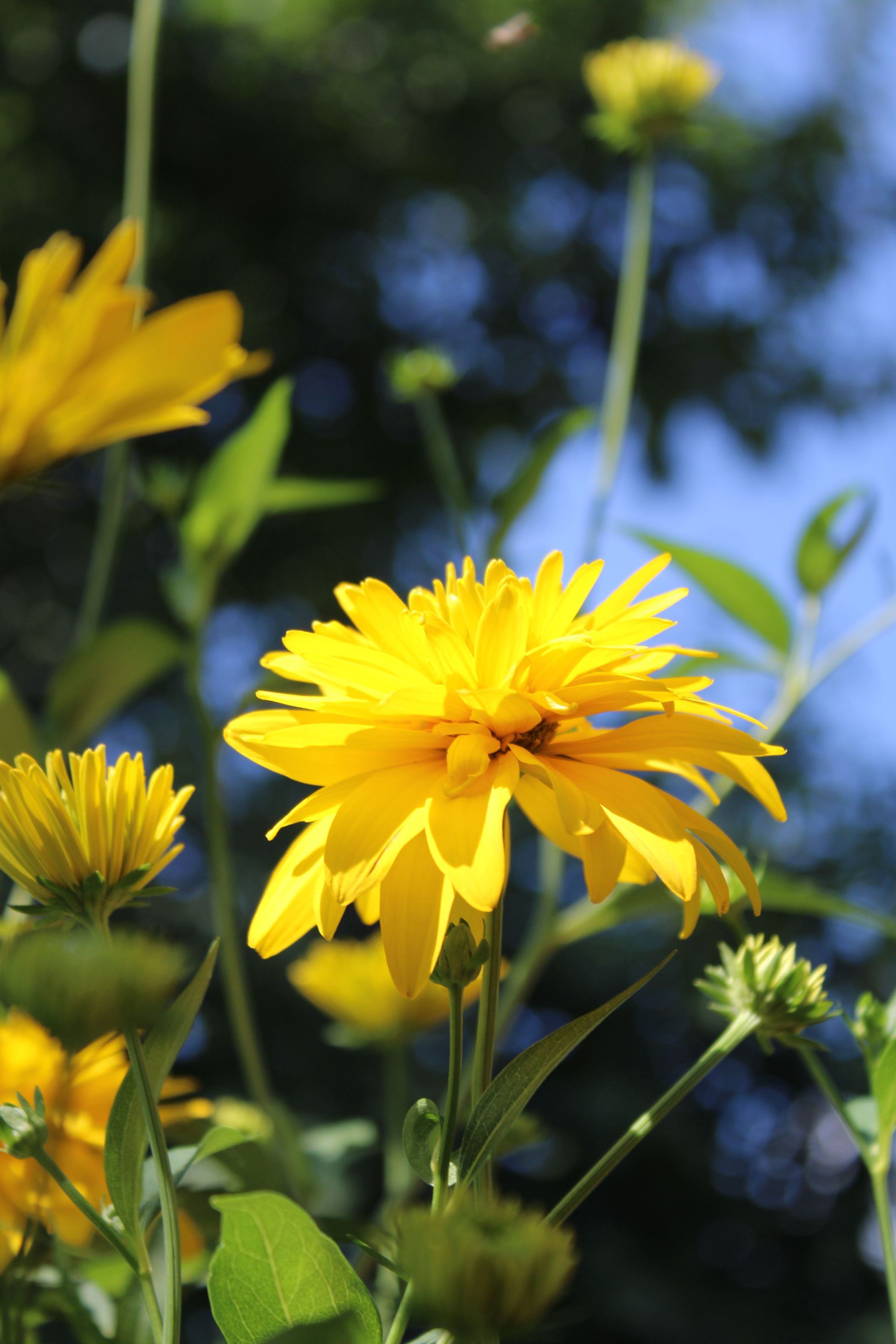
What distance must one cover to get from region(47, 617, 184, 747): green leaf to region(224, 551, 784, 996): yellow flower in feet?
0.71

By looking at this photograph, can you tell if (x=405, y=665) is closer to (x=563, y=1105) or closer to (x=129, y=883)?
(x=129, y=883)

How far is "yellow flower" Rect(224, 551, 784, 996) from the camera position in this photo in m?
0.22

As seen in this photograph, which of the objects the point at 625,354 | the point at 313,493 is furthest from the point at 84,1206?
the point at 625,354

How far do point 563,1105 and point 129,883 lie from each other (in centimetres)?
131

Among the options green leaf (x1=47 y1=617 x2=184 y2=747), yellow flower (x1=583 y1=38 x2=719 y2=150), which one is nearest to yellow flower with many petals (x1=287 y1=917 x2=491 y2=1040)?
green leaf (x1=47 y1=617 x2=184 y2=747)

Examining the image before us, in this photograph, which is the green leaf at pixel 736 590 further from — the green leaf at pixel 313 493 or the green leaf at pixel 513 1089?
the green leaf at pixel 513 1089

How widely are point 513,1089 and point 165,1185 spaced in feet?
0.23

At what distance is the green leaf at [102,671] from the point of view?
466 millimetres

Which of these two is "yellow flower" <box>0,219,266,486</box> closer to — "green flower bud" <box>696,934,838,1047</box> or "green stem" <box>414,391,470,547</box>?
"green flower bud" <box>696,934,838,1047</box>

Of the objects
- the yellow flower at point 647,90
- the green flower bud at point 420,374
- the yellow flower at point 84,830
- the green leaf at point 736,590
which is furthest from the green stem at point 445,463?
the yellow flower at point 84,830

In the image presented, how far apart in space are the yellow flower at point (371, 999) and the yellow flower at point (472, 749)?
264 mm

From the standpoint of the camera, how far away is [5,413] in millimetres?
174

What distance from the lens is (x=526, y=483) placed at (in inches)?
20.8

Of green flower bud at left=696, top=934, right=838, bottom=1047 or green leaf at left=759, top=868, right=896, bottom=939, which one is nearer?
green flower bud at left=696, top=934, right=838, bottom=1047
